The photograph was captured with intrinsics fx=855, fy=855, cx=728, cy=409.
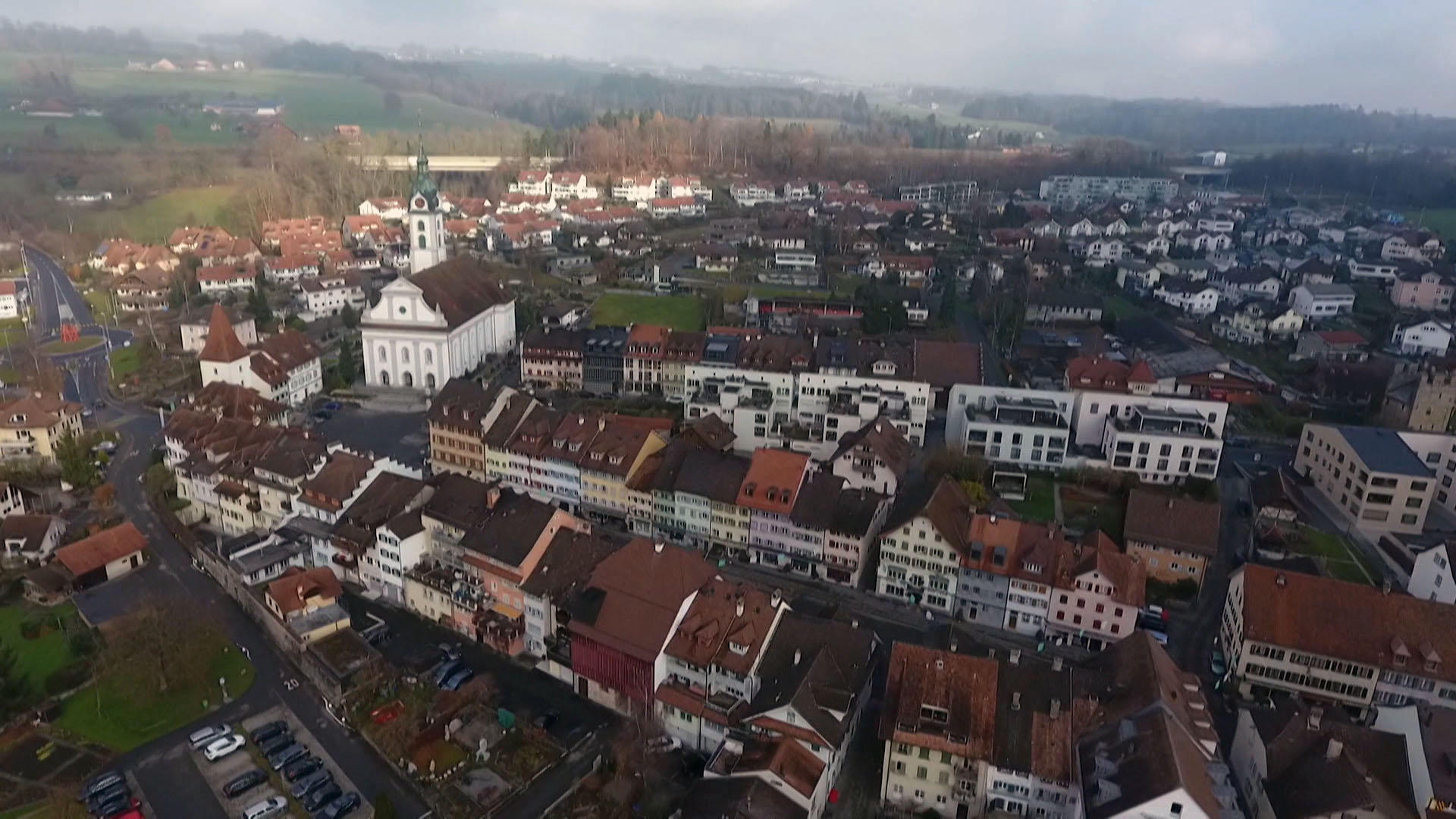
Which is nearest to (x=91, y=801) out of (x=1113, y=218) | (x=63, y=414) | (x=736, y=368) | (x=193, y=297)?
(x=63, y=414)

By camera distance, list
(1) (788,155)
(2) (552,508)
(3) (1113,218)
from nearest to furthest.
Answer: (2) (552,508)
(3) (1113,218)
(1) (788,155)

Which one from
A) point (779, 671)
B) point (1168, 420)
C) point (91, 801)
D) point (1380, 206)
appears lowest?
point (91, 801)

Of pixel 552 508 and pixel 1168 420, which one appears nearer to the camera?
pixel 552 508

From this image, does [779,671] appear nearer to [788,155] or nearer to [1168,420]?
[1168,420]

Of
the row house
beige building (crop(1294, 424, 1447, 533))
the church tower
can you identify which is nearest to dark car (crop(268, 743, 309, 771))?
the row house

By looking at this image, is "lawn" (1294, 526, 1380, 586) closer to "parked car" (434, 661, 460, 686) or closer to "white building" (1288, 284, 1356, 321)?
"parked car" (434, 661, 460, 686)

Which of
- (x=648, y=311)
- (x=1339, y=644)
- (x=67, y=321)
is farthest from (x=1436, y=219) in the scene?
(x=67, y=321)

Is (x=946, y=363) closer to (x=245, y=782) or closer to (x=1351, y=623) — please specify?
(x=1351, y=623)
